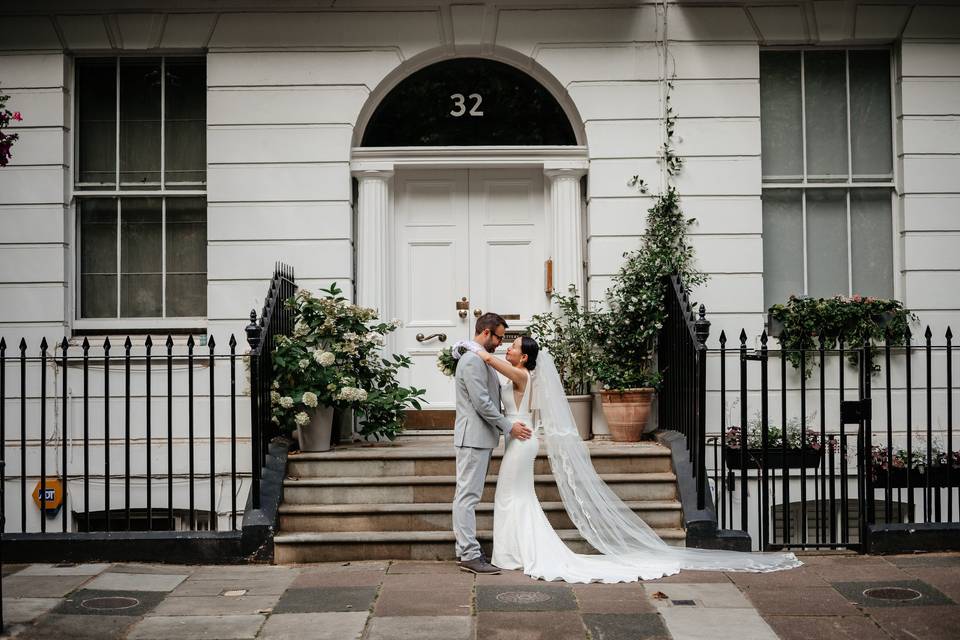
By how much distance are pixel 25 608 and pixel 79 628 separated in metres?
0.59

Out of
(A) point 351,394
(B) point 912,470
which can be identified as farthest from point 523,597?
(B) point 912,470

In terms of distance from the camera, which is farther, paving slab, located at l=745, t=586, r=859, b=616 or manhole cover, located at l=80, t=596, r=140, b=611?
manhole cover, located at l=80, t=596, r=140, b=611

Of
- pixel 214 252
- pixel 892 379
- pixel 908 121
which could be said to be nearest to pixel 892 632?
pixel 892 379

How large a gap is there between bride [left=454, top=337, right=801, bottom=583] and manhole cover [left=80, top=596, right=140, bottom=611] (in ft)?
7.79

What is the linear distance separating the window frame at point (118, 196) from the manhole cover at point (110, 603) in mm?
3660

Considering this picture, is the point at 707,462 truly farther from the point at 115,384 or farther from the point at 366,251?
the point at 115,384

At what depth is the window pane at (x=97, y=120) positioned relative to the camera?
381 inches

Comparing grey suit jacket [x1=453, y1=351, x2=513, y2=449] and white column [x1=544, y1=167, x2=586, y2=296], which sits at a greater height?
white column [x1=544, y1=167, x2=586, y2=296]

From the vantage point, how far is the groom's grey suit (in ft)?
22.8

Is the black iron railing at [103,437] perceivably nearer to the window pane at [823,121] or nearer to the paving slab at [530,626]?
the paving slab at [530,626]

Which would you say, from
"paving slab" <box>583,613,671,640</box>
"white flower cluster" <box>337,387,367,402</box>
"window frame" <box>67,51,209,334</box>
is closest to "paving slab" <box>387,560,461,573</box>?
"white flower cluster" <box>337,387,367,402</box>

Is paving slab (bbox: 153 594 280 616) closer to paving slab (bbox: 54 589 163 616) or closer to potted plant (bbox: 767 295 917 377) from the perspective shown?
paving slab (bbox: 54 589 163 616)

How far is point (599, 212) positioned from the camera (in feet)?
30.9

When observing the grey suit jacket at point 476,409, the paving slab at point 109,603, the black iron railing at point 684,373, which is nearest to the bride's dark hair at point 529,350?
the grey suit jacket at point 476,409
